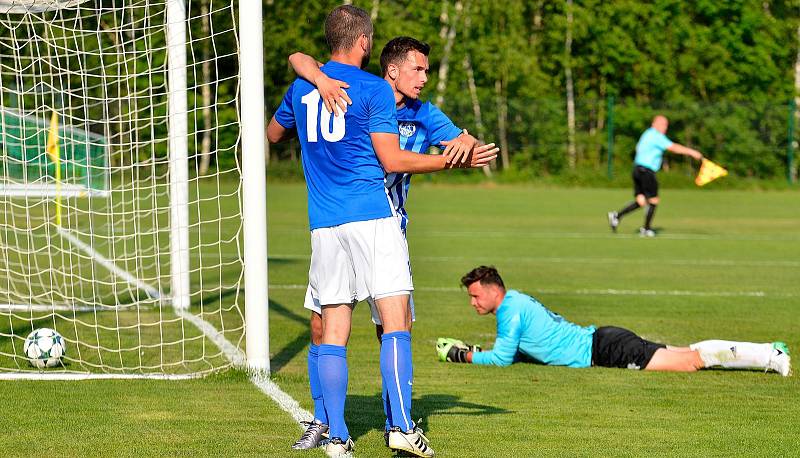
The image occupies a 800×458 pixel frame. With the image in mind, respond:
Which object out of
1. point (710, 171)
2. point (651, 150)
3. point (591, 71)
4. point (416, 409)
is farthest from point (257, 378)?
point (591, 71)

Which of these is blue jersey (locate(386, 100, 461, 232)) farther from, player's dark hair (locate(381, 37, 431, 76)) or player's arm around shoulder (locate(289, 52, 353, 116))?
player's arm around shoulder (locate(289, 52, 353, 116))

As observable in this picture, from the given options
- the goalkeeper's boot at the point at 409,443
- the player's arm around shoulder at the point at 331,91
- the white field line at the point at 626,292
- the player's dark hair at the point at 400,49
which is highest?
the player's dark hair at the point at 400,49

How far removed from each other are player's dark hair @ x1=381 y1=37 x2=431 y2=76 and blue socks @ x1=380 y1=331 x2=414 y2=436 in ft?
4.22

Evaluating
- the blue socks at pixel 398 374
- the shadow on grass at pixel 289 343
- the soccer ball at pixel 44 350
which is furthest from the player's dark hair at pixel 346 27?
the soccer ball at pixel 44 350

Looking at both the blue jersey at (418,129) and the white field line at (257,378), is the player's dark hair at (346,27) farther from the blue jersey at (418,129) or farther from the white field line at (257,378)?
the white field line at (257,378)

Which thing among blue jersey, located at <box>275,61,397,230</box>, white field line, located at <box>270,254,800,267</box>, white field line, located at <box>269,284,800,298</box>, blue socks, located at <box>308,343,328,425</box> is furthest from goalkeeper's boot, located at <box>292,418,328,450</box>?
white field line, located at <box>270,254,800,267</box>

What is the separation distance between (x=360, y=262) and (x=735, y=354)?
3.74m

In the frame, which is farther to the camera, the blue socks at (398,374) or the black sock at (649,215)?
the black sock at (649,215)

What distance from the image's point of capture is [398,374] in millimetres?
5523

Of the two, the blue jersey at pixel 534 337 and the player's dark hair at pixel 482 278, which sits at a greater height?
the player's dark hair at pixel 482 278

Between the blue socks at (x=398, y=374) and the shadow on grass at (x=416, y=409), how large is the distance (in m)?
0.73

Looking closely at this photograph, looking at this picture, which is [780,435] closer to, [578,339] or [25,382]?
[578,339]

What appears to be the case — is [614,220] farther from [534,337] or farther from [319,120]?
[319,120]

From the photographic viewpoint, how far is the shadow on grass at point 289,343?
8.53 metres
